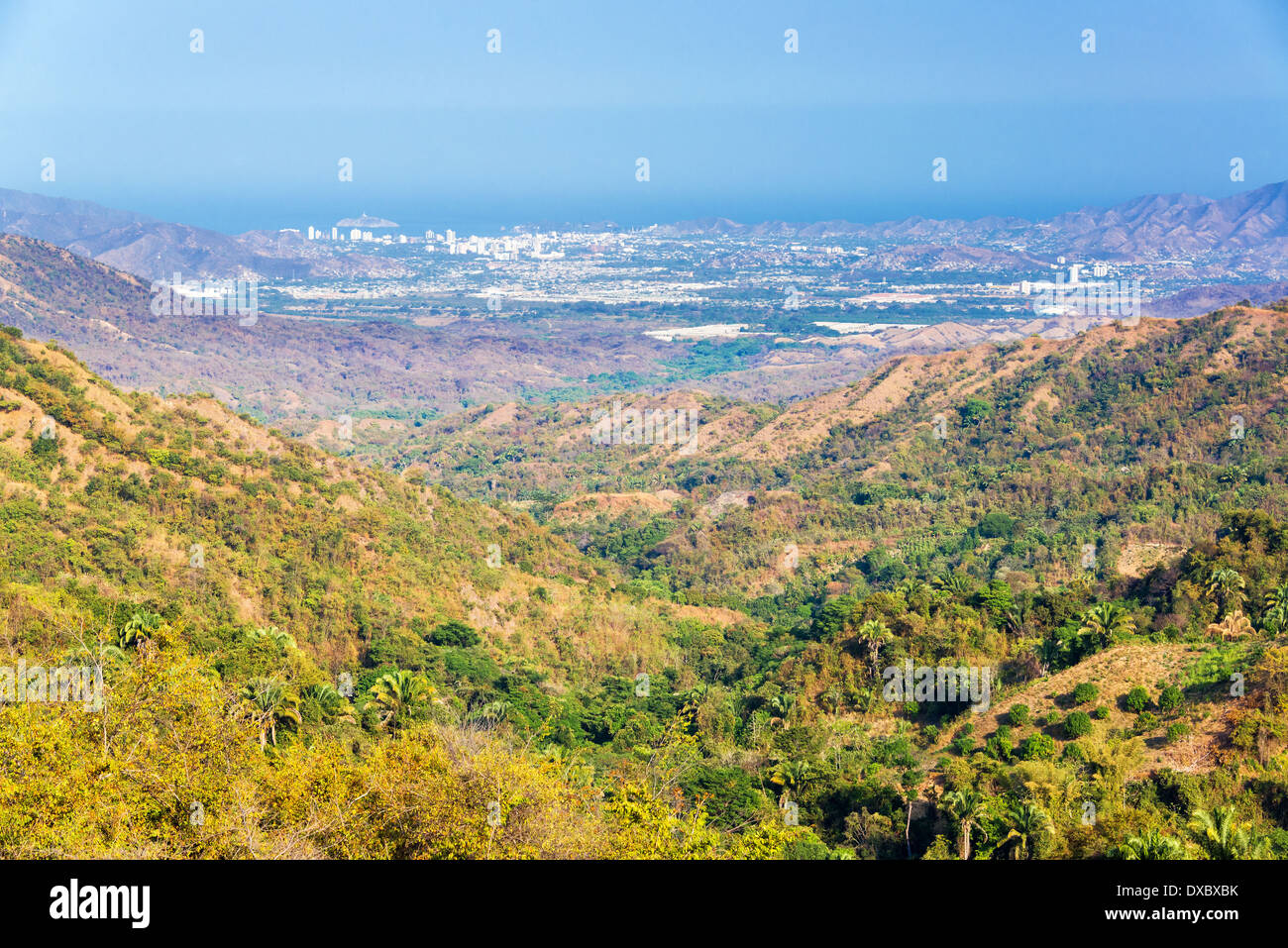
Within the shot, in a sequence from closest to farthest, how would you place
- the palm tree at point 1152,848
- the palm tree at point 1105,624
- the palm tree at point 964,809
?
1. the palm tree at point 1152,848
2. the palm tree at point 964,809
3. the palm tree at point 1105,624

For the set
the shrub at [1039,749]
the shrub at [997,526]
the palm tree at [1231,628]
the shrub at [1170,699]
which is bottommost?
the shrub at [997,526]

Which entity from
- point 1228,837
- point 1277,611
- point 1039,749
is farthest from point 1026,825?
point 1277,611

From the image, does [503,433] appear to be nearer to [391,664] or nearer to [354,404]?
[354,404]

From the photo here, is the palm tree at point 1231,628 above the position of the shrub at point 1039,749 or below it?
above

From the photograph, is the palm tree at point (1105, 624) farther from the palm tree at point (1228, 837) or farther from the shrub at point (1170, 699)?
the palm tree at point (1228, 837)

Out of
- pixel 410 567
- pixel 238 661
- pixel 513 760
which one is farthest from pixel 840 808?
pixel 410 567

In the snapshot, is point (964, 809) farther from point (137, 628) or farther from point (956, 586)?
point (137, 628)

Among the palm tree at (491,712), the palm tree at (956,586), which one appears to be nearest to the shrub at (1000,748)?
the palm tree at (956,586)
